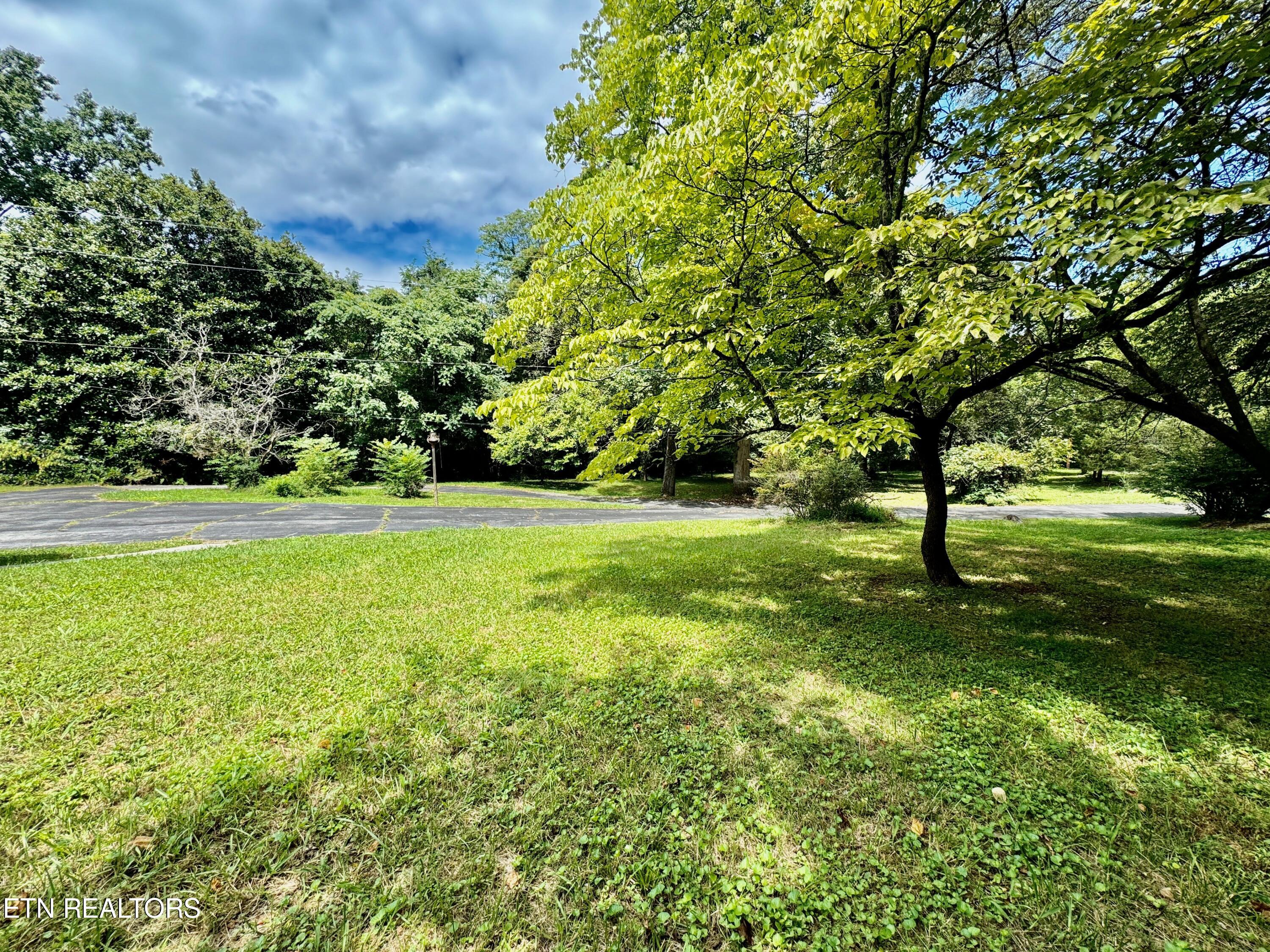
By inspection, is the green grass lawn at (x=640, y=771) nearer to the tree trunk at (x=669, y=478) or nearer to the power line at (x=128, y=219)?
the tree trunk at (x=669, y=478)

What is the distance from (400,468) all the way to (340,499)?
227 centimetres

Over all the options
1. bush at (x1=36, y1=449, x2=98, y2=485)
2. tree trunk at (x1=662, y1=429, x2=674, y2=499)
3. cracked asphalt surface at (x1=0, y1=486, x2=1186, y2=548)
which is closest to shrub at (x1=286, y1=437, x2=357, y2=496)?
cracked asphalt surface at (x1=0, y1=486, x2=1186, y2=548)

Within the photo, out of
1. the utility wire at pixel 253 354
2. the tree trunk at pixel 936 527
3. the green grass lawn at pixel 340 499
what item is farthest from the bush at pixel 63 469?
the tree trunk at pixel 936 527

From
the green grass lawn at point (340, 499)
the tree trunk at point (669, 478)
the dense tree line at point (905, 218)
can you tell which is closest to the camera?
the dense tree line at point (905, 218)

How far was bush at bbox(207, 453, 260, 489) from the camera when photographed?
17641 mm

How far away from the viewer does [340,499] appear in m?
16.5

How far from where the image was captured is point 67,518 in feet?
36.7

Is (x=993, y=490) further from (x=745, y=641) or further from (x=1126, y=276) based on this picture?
(x=745, y=641)

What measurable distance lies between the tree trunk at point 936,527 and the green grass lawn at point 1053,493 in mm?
10373

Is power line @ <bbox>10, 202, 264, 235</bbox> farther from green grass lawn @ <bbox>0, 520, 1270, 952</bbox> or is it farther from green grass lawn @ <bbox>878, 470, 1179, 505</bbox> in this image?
green grass lawn @ <bbox>878, 470, 1179, 505</bbox>

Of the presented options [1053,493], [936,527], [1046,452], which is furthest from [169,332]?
[1053,493]

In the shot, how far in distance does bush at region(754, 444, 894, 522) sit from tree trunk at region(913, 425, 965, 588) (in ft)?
17.5

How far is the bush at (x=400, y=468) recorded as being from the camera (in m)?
17.1

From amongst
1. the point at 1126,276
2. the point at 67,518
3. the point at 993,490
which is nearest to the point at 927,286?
the point at 1126,276
